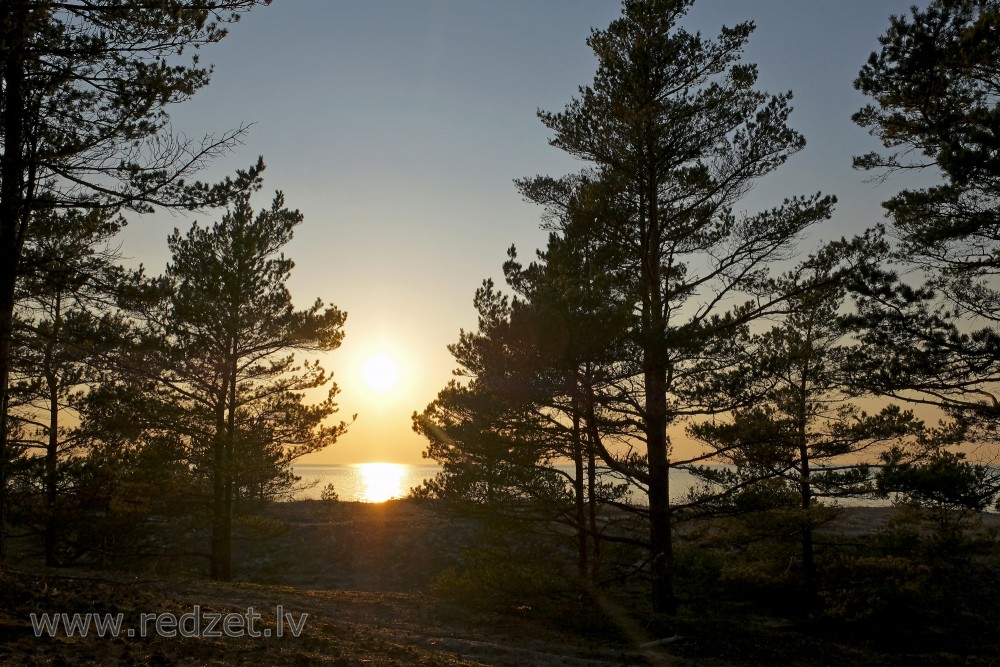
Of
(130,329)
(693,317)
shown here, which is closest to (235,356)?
(130,329)

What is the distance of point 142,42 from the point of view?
9.71 meters

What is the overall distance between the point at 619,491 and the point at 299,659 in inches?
373

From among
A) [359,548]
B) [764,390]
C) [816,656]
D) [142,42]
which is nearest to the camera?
[142,42]

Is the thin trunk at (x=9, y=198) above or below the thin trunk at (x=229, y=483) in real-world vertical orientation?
above

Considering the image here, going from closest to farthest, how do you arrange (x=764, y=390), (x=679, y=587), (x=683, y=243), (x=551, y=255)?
(x=764, y=390), (x=683, y=243), (x=551, y=255), (x=679, y=587)

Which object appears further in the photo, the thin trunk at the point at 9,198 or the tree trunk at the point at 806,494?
the tree trunk at the point at 806,494

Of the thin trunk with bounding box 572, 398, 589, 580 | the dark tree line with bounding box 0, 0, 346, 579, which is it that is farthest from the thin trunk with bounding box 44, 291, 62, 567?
the thin trunk with bounding box 572, 398, 589, 580

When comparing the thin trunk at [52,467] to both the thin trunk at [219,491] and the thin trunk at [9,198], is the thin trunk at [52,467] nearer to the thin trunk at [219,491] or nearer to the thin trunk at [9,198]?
the thin trunk at [219,491]

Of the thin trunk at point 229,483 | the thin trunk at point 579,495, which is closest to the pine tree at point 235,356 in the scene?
the thin trunk at point 229,483

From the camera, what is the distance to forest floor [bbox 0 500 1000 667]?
7.28 m

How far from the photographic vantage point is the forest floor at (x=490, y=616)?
7.28 m

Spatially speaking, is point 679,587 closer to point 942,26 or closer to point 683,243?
point 683,243

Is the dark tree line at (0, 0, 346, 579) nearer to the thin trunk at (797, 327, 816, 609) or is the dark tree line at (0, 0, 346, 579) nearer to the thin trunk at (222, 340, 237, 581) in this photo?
the thin trunk at (222, 340, 237, 581)

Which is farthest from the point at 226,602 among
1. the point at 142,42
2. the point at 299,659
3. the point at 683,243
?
the point at 683,243
